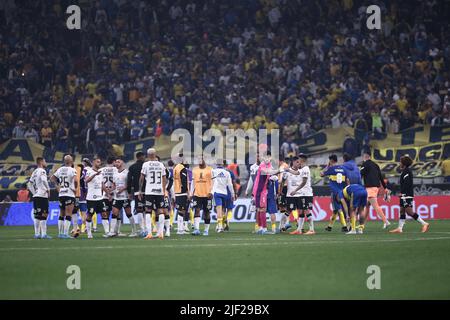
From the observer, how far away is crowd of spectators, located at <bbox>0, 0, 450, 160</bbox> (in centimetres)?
4450

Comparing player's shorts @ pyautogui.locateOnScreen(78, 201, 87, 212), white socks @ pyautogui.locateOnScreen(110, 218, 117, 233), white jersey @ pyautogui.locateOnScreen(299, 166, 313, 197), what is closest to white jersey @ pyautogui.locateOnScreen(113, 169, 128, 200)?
white socks @ pyautogui.locateOnScreen(110, 218, 117, 233)

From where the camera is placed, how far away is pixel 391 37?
4775 cm

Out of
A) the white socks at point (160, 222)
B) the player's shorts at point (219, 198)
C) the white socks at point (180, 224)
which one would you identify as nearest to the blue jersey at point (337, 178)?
the player's shorts at point (219, 198)

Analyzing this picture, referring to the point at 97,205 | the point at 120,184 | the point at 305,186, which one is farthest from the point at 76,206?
the point at 305,186

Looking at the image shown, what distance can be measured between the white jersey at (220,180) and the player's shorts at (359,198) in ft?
14.2

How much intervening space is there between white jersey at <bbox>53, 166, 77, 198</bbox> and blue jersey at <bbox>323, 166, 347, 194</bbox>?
8106mm

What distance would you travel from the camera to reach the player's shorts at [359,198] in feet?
92.1

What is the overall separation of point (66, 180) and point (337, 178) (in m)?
8.77

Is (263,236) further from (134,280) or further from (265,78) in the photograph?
(265,78)

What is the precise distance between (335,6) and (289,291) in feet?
124

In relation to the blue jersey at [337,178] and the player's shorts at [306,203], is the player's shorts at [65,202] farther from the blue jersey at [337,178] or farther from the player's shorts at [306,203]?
the blue jersey at [337,178]

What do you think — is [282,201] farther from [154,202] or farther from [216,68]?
[216,68]

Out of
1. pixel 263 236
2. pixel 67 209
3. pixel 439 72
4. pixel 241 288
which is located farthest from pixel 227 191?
pixel 439 72

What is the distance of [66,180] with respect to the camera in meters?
27.9
